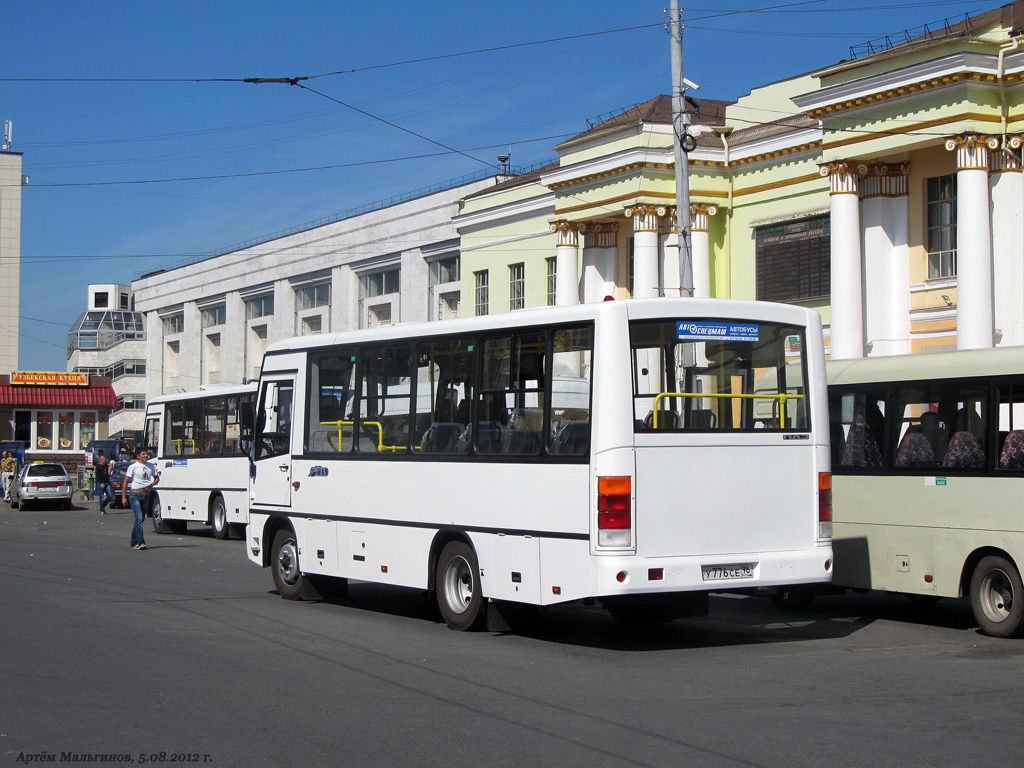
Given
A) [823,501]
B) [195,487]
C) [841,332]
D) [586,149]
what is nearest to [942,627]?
[823,501]

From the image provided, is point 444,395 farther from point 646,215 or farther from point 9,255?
point 9,255

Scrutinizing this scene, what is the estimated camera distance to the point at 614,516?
10156mm

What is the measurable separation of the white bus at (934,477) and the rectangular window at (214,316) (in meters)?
59.2

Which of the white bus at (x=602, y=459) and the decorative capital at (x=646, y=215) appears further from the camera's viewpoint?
the decorative capital at (x=646, y=215)

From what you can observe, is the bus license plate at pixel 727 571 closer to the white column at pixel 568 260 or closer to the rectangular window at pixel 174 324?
the white column at pixel 568 260

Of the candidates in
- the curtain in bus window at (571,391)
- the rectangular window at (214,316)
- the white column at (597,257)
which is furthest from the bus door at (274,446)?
the rectangular window at (214,316)

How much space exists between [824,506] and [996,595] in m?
2.19

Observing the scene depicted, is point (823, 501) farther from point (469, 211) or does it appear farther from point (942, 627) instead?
point (469, 211)

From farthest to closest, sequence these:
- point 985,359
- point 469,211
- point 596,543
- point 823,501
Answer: point 469,211 < point 985,359 < point 823,501 < point 596,543

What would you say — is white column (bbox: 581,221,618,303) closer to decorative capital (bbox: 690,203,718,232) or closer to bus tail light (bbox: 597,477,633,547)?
decorative capital (bbox: 690,203,718,232)

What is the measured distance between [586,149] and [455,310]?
12.5 meters

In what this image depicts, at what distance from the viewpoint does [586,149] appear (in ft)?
118

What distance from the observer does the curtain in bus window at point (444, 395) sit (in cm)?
1195

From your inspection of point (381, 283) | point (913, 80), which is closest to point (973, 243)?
point (913, 80)
